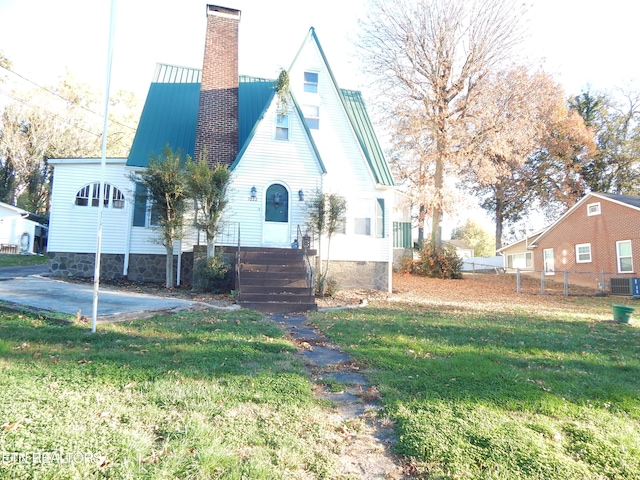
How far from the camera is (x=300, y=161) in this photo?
44.9 ft

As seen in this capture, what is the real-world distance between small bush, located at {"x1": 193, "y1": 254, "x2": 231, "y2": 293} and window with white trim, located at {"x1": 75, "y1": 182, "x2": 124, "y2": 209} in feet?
15.8

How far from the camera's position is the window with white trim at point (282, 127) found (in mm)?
13609

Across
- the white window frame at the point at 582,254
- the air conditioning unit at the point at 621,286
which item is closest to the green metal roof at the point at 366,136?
the air conditioning unit at the point at 621,286

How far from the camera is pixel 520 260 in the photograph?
31766 mm

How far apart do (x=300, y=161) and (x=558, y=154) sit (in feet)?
Answer: 81.4

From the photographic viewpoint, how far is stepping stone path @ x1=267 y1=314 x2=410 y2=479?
2.69 m

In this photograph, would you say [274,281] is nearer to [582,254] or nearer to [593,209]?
[593,209]

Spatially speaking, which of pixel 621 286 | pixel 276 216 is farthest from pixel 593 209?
pixel 276 216

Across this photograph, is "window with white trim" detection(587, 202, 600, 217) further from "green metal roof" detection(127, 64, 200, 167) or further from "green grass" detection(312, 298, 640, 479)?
"green metal roof" detection(127, 64, 200, 167)

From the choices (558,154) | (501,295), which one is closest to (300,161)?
(501,295)

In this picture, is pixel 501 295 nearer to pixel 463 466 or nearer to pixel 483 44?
pixel 483 44

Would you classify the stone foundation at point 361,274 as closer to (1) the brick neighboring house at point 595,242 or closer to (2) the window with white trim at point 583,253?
(1) the brick neighboring house at point 595,242

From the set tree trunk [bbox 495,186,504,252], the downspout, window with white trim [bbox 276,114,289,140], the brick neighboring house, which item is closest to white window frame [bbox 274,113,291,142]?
window with white trim [bbox 276,114,289,140]

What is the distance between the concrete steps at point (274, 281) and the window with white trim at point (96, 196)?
563cm
